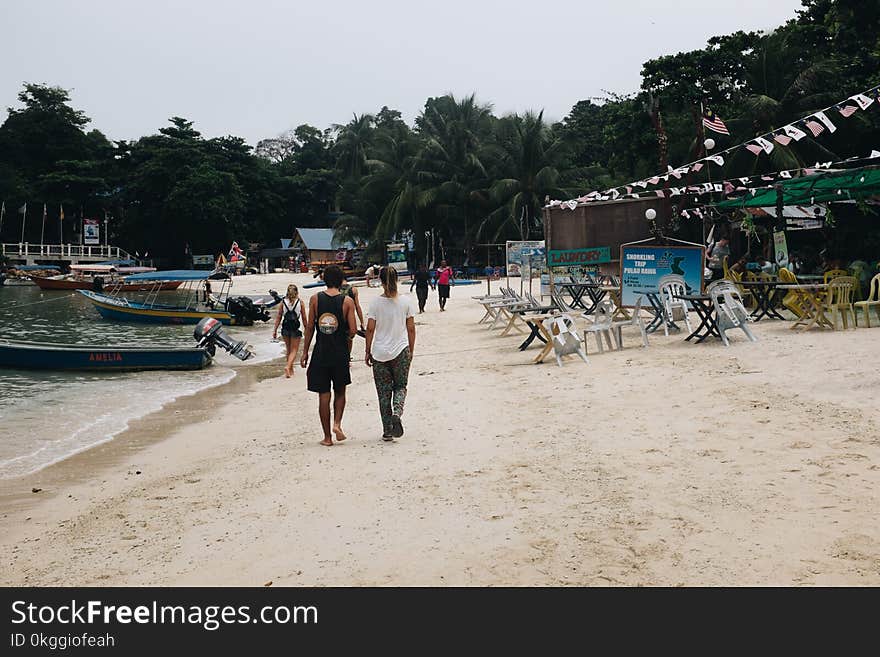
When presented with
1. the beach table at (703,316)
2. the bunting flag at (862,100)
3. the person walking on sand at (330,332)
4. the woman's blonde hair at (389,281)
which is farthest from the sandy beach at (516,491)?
the bunting flag at (862,100)

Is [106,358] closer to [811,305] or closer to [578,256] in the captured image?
[578,256]

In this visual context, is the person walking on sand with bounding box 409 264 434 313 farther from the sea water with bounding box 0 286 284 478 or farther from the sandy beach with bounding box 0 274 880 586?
the sandy beach with bounding box 0 274 880 586

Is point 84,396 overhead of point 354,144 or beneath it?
beneath

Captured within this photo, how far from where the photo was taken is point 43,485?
729cm

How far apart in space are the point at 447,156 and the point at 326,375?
141 ft

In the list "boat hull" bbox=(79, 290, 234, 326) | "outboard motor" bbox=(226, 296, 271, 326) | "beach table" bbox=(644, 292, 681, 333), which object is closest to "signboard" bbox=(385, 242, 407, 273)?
"boat hull" bbox=(79, 290, 234, 326)

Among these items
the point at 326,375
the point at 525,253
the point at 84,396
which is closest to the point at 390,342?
the point at 326,375

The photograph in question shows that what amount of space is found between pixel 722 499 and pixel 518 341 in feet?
32.2

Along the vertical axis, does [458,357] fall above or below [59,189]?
below

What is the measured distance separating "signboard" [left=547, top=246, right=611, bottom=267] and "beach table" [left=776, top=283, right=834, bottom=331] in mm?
4909

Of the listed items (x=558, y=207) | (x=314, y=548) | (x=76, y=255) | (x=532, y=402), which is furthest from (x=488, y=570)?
(x=76, y=255)

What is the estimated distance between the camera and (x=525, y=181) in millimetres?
44906

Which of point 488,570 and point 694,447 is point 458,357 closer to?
point 694,447
